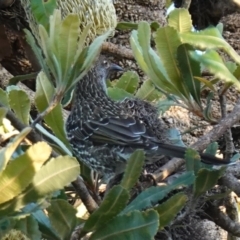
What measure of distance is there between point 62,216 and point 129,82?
2.29 feet

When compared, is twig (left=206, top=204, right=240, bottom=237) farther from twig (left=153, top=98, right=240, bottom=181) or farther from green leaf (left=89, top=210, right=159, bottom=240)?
green leaf (left=89, top=210, right=159, bottom=240)

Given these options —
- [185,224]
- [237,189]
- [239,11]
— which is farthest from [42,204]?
[239,11]

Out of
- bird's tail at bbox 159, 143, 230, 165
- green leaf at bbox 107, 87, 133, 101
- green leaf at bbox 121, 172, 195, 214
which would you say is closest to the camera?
green leaf at bbox 121, 172, 195, 214

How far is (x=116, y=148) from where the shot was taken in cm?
145

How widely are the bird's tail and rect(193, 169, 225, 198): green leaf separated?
6cm

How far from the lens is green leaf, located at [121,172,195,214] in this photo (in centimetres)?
106

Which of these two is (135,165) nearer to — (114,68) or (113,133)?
(113,133)

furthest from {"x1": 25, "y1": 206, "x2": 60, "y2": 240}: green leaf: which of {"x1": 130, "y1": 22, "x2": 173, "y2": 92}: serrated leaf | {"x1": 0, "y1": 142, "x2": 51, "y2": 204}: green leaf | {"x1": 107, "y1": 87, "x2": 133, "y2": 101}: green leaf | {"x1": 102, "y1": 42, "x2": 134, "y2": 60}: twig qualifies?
{"x1": 102, "y1": 42, "x2": 134, "y2": 60}: twig

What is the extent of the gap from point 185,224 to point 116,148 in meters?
0.27

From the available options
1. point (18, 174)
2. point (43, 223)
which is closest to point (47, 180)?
point (18, 174)

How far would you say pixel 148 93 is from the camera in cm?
153

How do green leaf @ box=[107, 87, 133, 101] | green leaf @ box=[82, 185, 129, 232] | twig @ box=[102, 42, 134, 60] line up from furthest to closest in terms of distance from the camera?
1. twig @ box=[102, 42, 134, 60]
2. green leaf @ box=[107, 87, 133, 101]
3. green leaf @ box=[82, 185, 129, 232]

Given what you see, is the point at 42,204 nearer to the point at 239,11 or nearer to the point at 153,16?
the point at 153,16

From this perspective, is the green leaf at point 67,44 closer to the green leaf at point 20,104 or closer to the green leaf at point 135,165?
the green leaf at point 20,104
